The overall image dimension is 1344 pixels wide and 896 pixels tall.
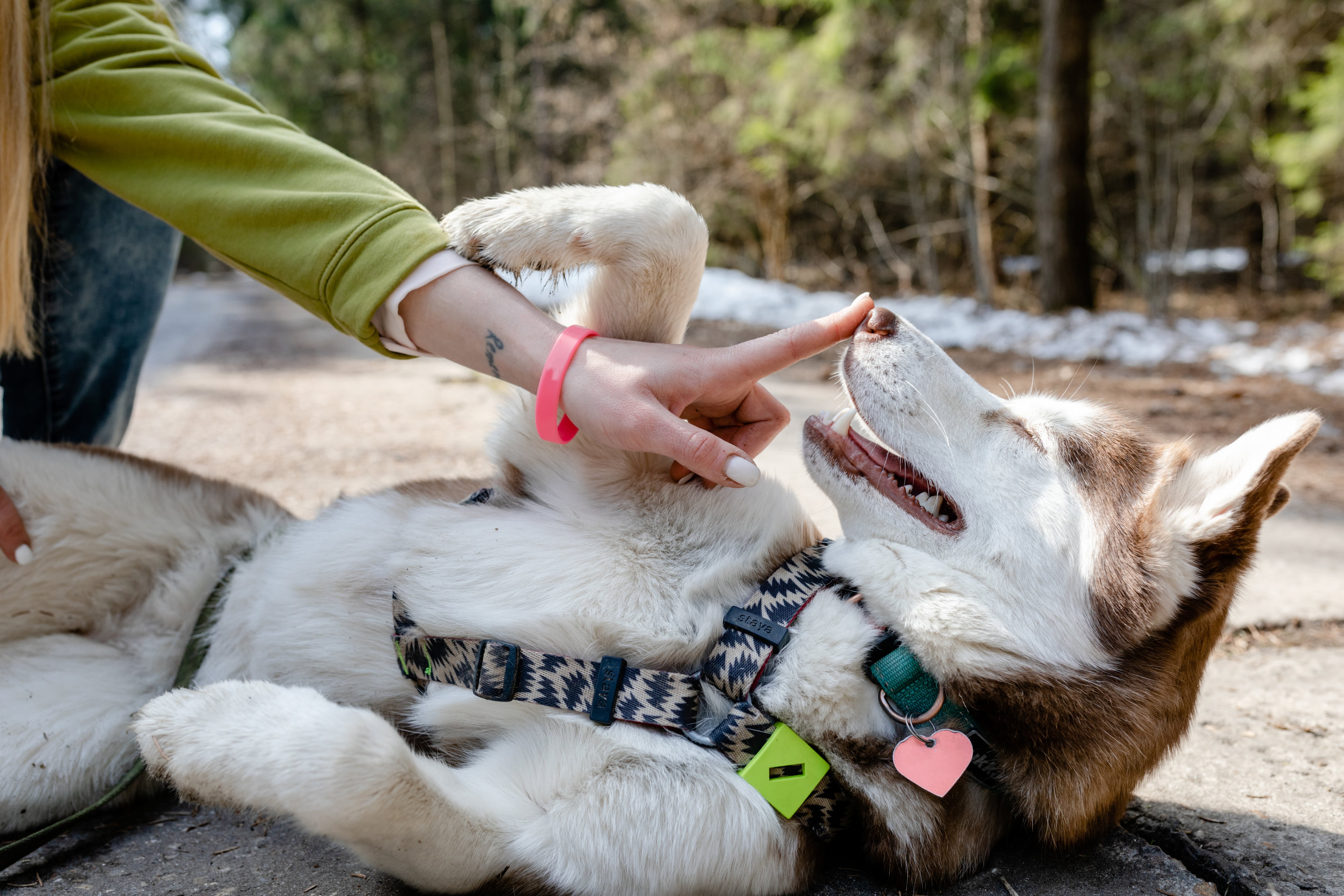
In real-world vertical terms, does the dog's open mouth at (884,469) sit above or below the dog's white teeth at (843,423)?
below

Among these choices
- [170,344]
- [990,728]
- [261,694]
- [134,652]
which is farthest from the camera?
[170,344]

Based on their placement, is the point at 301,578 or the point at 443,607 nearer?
the point at 443,607

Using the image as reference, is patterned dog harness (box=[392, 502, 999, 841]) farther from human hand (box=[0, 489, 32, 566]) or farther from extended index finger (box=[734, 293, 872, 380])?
human hand (box=[0, 489, 32, 566])

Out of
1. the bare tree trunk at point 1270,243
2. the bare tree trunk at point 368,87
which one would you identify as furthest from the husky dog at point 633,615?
the bare tree trunk at point 368,87

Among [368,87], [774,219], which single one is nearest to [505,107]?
[368,87]

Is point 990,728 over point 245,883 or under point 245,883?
over

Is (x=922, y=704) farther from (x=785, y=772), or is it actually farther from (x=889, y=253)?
(x=889, y=253)

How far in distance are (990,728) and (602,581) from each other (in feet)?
2.45

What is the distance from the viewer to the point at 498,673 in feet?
5.08

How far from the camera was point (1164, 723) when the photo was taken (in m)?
1.64

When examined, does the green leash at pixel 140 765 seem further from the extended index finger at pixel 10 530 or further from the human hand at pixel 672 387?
the human hand at pixel 672 387

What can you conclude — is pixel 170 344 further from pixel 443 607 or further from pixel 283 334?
pixel 443 607

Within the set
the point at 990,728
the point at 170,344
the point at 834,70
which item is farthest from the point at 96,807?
the point at 834,70

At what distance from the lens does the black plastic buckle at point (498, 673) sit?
1542mm
